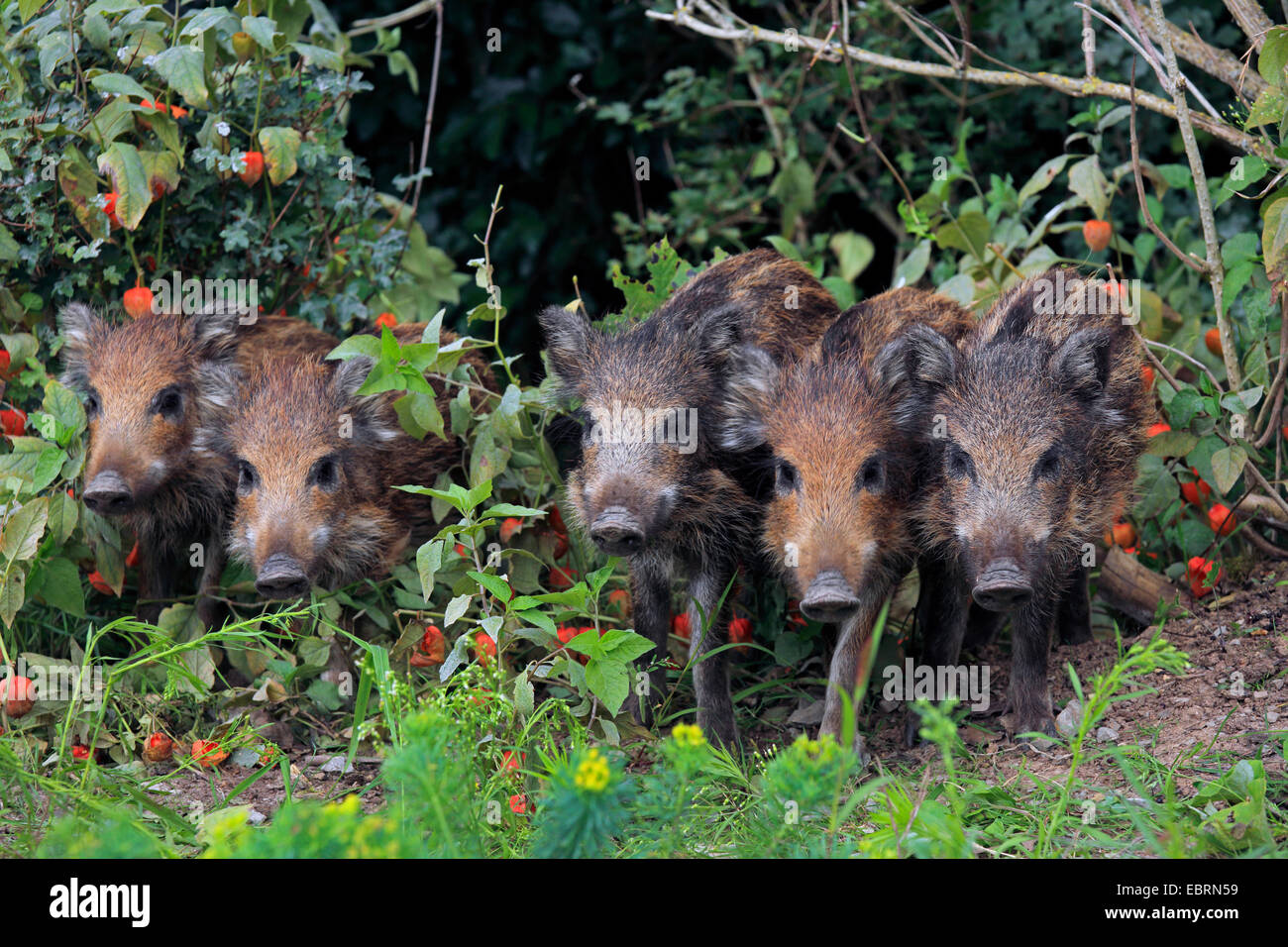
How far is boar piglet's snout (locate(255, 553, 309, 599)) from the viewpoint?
515 centimetres

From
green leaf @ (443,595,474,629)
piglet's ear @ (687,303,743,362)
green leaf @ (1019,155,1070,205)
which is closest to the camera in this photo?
green leaf @ (443,595,474,629)

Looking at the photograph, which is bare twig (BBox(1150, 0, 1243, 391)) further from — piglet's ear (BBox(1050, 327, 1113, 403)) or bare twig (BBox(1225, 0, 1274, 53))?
piglet's ear (BBox(1050, 327, 1113, 403))

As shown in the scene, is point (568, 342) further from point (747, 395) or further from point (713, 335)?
point (747, 395)

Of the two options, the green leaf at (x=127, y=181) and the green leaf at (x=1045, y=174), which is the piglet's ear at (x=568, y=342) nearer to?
the green leaf at (x=127, y=181)

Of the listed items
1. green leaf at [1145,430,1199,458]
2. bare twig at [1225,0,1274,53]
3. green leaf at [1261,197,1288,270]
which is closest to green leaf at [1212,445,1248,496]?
green leaf at [1145,430,1199,458]

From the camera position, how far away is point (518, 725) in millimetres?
4945

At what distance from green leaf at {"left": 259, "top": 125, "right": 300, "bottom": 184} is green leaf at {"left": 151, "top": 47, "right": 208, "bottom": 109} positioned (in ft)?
1.09

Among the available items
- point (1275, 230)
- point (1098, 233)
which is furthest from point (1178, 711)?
point (1098, 233)

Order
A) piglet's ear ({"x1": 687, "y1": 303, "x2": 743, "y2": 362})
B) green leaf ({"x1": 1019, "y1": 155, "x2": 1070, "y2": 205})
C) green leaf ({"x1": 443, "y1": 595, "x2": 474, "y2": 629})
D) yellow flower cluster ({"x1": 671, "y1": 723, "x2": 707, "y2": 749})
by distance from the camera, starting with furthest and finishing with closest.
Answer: green leaf ({"x1": 1019, "y1": 155, "x2": 1070, "y2": 205}) < piglet's ear ({"x1": 687, "y1": 303, "x2": 743, "y2": 362}) < green leaf ({"x1": 443, "y1": 595, "x2": 474, "y2": 629}) < yellow flower cluster ({"x1": 671, "y1": 723, "x2": 707, "y2": 749})

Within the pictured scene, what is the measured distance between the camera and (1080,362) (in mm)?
4914

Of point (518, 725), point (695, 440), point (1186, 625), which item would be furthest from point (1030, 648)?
point (518, 725)

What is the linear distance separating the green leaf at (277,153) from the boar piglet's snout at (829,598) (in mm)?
2970

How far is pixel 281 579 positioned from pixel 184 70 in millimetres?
2126
